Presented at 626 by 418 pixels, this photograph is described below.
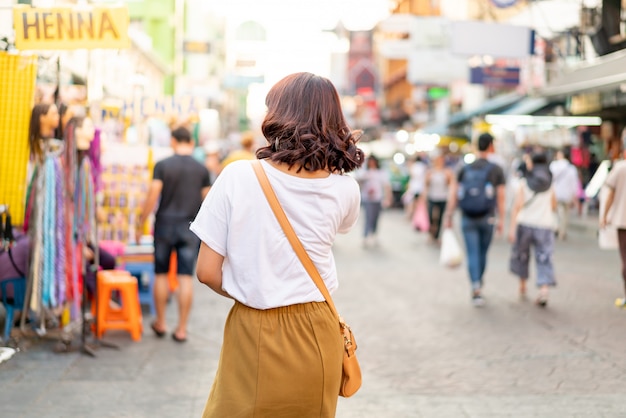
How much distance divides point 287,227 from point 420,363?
463 centimetres

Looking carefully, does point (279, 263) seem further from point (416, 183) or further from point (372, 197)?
point (416, 183)

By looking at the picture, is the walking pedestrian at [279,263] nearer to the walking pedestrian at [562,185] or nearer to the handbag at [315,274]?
the handbag at [315,274]

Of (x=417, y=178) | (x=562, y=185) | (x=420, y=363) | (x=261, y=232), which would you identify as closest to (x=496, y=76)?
(x=417, y=178)

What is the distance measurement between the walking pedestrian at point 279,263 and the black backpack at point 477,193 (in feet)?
24.8

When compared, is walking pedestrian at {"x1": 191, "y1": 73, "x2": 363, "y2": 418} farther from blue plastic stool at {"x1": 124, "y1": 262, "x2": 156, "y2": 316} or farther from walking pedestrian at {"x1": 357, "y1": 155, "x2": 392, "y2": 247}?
walking pedestrian at {"x1": 357, "y1": 155, "x2": 392, "y2": 247}

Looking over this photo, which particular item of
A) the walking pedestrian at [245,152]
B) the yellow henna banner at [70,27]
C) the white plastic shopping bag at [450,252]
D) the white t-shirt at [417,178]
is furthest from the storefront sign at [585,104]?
the yellow henna banner at [70,27]

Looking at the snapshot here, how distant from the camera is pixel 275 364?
305 cm

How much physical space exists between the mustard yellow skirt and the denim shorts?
5332 mm

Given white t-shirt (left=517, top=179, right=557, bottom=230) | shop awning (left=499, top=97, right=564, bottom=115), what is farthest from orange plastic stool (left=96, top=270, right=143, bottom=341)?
shop awning (left=499, top=97, right=564, bottom=115)

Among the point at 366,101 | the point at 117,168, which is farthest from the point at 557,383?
the point at 366,101

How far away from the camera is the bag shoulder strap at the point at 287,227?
3.08m

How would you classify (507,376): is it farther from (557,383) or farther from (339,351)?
(339,351)

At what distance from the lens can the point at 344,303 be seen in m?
10.8

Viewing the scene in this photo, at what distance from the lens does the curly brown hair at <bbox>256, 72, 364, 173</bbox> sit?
311 cm
